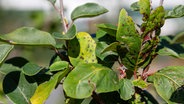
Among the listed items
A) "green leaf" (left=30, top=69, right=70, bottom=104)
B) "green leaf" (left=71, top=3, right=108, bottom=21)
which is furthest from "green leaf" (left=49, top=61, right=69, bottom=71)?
"green leaf" (left=71, top=3, right=108, bottom=21)

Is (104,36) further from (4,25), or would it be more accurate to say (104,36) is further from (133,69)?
(4,25)

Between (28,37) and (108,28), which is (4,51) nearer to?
(28,37)

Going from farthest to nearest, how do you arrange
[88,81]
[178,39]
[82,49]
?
[178,39] < [82,49] < [88,81]

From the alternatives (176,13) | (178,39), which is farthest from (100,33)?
(178,39)

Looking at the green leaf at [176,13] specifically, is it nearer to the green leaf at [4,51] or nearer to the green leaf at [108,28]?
the green leaf at [108,28]

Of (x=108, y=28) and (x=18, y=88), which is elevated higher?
(x=108, y=28)

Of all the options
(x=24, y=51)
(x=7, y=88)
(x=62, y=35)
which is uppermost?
(x=62, y=35)

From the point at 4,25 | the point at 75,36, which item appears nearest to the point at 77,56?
the point at 75,36
